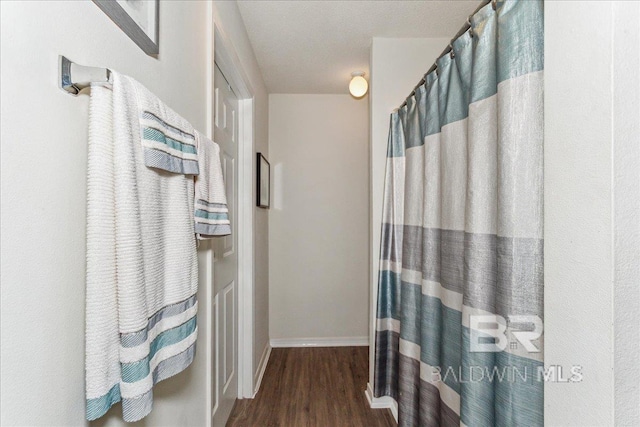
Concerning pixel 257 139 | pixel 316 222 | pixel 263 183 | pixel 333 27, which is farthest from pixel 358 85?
pixel 316 222

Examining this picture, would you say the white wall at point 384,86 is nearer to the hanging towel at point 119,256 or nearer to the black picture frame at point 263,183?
the black picture frame at point 263,183

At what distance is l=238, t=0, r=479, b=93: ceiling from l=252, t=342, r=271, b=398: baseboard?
2.35 meters

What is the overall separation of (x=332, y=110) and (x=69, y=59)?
269cm

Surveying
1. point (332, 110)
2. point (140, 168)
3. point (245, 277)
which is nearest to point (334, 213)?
point (332, 110)

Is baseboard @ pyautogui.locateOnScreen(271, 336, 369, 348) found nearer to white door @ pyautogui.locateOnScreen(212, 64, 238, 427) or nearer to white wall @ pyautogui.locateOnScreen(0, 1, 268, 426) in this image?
white door @ pyautogui.locateOnScreen(212, 64, 238, 427)

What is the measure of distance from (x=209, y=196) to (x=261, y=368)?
1956 millimetres

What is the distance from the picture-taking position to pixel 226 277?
1.84 m

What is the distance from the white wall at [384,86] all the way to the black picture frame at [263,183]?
34.6 inches

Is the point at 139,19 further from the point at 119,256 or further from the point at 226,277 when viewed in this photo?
Result: the point at 226,277

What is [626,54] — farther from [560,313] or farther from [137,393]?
[137,393]

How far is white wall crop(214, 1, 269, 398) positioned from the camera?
1.67 m

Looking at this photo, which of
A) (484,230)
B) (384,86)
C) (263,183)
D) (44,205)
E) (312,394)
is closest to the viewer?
(44,205)

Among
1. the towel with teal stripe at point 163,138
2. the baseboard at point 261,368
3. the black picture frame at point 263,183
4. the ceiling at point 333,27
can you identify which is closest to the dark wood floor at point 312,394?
the baseboard at point 261,368

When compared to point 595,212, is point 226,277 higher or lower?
lower
